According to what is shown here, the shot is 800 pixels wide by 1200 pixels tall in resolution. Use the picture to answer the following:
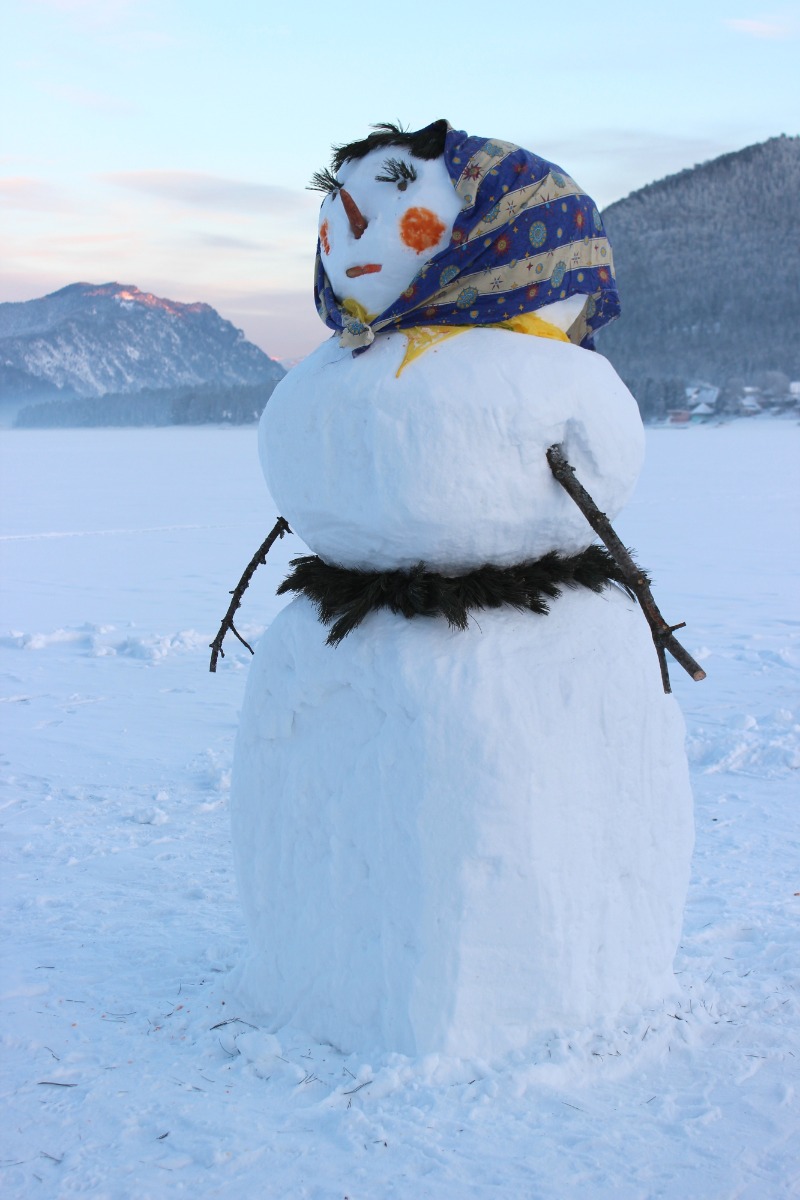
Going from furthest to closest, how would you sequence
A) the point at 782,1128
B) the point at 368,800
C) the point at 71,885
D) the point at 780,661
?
the point at 780,661, the point at 71,885, the point at 368,800, the point at 782,1128

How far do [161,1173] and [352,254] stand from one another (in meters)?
1.89

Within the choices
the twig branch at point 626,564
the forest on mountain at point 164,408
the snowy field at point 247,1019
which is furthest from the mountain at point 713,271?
the twig branch at point 626,564

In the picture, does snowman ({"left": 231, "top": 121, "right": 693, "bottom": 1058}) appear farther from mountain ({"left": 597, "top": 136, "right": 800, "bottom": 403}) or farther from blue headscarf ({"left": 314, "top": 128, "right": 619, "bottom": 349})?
mountain ({"left": 597, "top": 136, "right": 800, "bottom": 403})

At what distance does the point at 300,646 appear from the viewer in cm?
246

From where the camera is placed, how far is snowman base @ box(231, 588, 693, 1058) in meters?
2.24

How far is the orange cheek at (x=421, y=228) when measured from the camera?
230cm

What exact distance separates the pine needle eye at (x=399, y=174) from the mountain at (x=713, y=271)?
75464 millimetres

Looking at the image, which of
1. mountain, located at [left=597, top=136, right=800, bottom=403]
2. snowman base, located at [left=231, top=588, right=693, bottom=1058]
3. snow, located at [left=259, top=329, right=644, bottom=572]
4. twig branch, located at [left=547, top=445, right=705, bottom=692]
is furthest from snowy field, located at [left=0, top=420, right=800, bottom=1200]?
mountain, located at [left=597, top=136, right=800, bottom=403]

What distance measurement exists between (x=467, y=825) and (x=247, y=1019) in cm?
80

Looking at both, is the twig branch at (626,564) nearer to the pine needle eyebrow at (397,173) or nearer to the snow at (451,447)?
the snow at (451,447)

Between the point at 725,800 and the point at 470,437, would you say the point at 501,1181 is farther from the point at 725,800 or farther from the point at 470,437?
the point at 725,800

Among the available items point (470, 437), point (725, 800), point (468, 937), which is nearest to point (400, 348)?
point (470, 437)

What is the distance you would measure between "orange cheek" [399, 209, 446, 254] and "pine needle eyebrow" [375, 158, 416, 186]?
0.26ft

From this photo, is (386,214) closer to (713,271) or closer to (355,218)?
(355,218)
